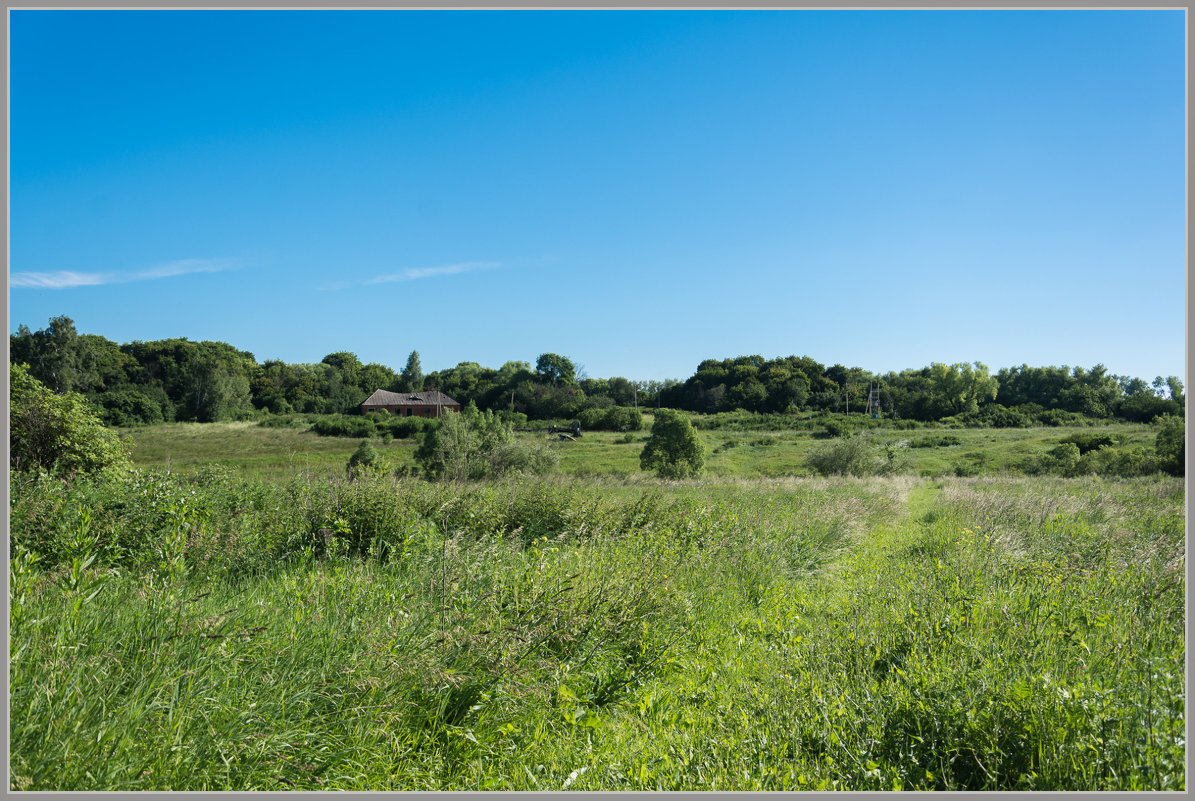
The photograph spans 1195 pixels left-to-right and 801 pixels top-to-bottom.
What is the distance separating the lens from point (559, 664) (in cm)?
345

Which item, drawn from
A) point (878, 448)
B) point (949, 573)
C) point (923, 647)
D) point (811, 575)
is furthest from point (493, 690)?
point (878, 448)

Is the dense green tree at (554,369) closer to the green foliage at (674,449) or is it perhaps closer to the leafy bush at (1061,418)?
the green foliage at (674,449)

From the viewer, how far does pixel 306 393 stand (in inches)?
1207

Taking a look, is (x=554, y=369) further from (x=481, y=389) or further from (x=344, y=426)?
(x=344, y=426)

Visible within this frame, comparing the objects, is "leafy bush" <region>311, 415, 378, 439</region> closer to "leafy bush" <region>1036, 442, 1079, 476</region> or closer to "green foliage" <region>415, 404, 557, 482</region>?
"green foliage" <region>415, 404, 557, 482</region>

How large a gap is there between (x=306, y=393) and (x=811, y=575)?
97.9 feet

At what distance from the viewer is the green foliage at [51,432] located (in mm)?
10094

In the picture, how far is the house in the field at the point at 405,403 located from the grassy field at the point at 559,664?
83.0 ft

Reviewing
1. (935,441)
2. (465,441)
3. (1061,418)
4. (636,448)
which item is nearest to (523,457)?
(465,441)

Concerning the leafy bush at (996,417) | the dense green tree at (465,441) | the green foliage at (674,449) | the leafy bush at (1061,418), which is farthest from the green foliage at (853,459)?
the dense green tree at (465,441)

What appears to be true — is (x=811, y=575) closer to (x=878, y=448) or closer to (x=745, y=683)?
(x=745, y=683)

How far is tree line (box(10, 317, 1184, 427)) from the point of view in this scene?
19188mm

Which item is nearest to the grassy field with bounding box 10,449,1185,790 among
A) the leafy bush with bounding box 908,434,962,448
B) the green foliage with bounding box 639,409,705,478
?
the green foliage with bounding box 639,409,705,478

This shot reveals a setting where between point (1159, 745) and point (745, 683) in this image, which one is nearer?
point (1159, 745)
